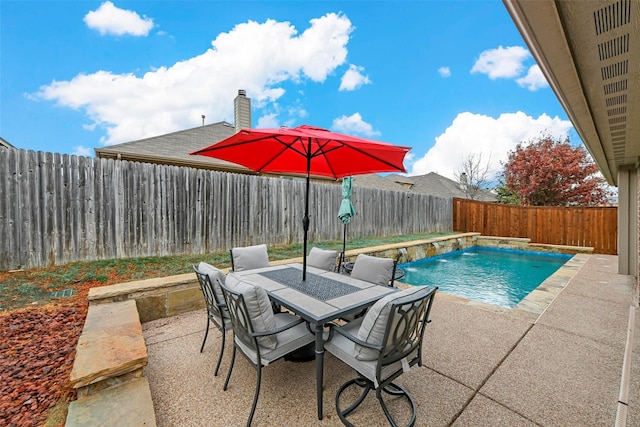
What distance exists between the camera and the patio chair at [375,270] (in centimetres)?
319

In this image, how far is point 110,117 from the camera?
1467 centimetres

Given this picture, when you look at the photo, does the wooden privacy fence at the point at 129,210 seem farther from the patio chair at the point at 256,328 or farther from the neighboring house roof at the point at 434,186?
the neighboring house roof at the point at 434,186

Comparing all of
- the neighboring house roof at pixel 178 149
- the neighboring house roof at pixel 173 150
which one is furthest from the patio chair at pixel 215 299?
the neighboring house roof at pixel 178 149

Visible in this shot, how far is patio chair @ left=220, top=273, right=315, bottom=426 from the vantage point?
6.19 ft

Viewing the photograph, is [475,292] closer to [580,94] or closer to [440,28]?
[580,94]

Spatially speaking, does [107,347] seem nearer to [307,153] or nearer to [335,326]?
[335,326]

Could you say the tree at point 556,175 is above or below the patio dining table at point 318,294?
above

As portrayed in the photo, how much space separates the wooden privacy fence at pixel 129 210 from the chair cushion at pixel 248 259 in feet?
8.25

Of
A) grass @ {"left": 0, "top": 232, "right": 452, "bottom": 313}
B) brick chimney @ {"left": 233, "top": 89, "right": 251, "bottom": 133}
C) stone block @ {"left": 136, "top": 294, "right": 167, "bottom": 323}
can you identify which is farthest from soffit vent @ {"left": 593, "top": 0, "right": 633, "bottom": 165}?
brick chimney @ {"left": 233, "top": 89, "right": 251, "bottom": 133}

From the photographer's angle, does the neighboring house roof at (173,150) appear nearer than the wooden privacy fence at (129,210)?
No

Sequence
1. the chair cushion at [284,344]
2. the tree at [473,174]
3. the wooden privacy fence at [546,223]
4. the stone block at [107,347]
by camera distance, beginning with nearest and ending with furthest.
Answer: the stone block at [107,347]
the chair cushion at [284,344]
the wooden privacy fence at [546,223]
the tree at [473,174]

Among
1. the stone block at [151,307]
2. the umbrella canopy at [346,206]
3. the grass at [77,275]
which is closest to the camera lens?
the grass at [77,275]

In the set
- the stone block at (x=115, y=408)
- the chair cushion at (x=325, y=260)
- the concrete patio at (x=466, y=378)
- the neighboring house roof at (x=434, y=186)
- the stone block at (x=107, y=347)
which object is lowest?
the concrete patio at (x=466, y=378)

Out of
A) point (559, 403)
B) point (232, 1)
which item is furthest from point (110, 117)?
point (559, 403)
